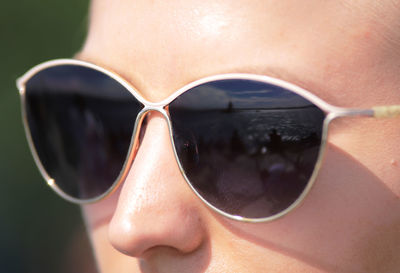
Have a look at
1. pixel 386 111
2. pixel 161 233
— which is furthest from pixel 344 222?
pixel 161 233

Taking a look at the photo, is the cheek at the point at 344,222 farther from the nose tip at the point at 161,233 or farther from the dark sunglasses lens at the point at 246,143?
the nose tip at the point at 161,233

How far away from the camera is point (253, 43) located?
0.94 metres

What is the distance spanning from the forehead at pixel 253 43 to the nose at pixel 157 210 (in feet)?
0.54

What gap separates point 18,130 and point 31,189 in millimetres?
416

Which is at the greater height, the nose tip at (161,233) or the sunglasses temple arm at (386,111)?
the sunglasses temple arm at (386,111)

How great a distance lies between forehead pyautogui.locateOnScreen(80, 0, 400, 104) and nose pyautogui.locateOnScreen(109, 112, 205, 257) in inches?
6.5

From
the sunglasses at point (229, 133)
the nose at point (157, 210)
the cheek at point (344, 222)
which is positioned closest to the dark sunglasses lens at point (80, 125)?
the sunglasses at point (229, 133)

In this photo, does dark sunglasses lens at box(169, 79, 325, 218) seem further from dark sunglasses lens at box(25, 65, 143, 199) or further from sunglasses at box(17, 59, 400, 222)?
dark sunglasses lens at box(25, 65, 143, 199)

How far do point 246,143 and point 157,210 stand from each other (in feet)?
0.83

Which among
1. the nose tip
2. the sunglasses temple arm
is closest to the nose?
the nose tip

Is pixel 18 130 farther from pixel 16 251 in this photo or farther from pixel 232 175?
pixel 232 175

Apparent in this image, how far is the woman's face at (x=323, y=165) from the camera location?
3.02 feet

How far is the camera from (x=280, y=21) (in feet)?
3.09

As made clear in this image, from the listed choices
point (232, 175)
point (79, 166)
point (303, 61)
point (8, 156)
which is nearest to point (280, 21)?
point (303, 61)
